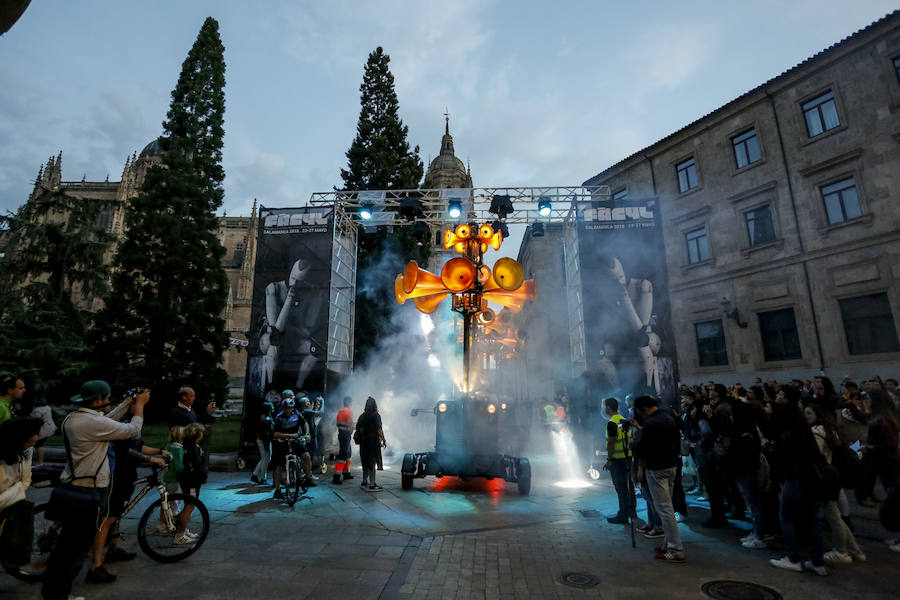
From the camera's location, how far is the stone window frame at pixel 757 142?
16688 mm

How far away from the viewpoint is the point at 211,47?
80.9 ft

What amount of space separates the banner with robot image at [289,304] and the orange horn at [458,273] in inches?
220

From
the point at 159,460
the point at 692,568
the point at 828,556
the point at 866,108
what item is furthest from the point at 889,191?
the point at 159,460

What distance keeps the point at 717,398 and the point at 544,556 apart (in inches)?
141

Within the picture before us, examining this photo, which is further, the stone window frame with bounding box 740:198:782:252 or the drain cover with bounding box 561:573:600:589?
the stone window frame with bounding box 740:198:782:252

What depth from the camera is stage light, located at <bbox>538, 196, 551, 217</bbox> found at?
44.9 feet

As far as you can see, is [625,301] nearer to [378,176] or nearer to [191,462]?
[191,462]

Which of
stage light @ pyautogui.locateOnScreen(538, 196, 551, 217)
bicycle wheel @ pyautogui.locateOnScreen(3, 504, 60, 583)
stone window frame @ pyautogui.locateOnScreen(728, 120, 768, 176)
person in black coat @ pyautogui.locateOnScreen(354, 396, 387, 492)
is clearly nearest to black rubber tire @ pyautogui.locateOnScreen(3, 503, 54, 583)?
bicycle wheel @ pyautogui.locateOnScreen(3, 504, 60, 583)

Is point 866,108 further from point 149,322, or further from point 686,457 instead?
point 149,322

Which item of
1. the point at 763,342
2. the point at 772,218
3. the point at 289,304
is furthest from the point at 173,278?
the point at 772,218

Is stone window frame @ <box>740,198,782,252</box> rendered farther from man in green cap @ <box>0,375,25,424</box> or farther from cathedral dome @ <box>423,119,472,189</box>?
cathedral dome @ <box>423,119,472,189</box>

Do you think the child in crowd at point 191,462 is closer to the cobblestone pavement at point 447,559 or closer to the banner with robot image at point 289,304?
the cobblestone pavement at point 447,559

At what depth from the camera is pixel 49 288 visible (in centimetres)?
1612

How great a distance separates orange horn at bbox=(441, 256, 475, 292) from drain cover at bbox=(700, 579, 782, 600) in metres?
5.78
